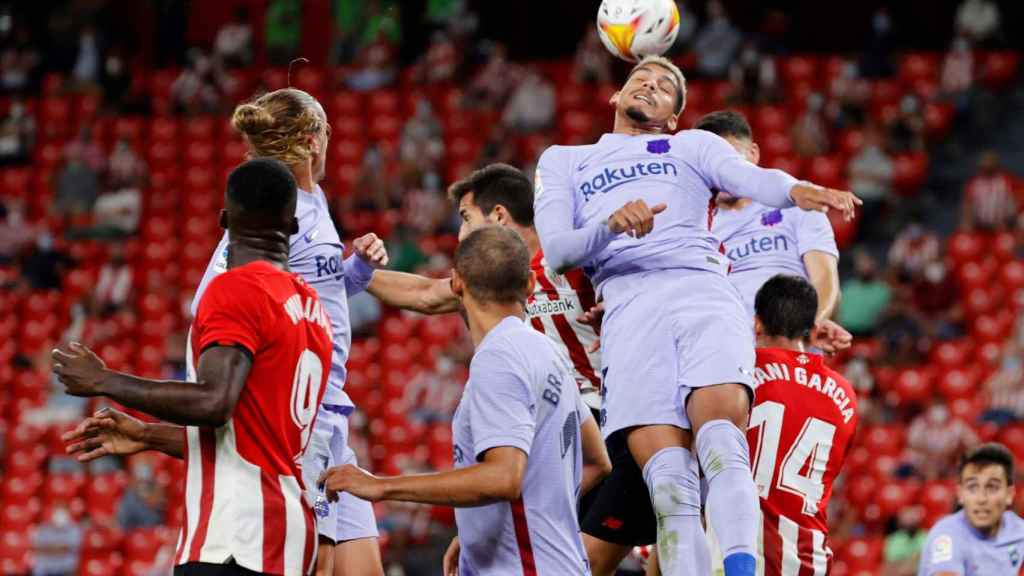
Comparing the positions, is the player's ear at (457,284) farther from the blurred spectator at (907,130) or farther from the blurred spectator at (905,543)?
the blurred spectator at (907,130)

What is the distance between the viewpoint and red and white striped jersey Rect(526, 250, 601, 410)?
725 centimetres

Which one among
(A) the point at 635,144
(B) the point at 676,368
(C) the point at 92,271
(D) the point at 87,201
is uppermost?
(D) the point at 87,201

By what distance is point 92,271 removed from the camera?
811 inches

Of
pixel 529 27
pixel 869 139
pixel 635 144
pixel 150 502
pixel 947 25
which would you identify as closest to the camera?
pixel 635 144

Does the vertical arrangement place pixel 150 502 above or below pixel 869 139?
below

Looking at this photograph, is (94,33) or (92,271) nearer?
(92,271)

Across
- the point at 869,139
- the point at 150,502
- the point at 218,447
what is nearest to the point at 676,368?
the point at 218,447

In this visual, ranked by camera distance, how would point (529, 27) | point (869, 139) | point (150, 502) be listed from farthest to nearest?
point (529, 27), point (869, 139), point (150, 502)

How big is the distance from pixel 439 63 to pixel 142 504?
8431 millimetres

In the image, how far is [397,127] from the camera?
21.8 metres

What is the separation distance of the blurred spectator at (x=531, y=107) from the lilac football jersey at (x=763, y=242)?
499 inches

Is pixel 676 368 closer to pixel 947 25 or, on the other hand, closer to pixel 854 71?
pixel 854 71

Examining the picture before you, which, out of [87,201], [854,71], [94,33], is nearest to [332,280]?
[854,71]

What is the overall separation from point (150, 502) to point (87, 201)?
6573 mm
